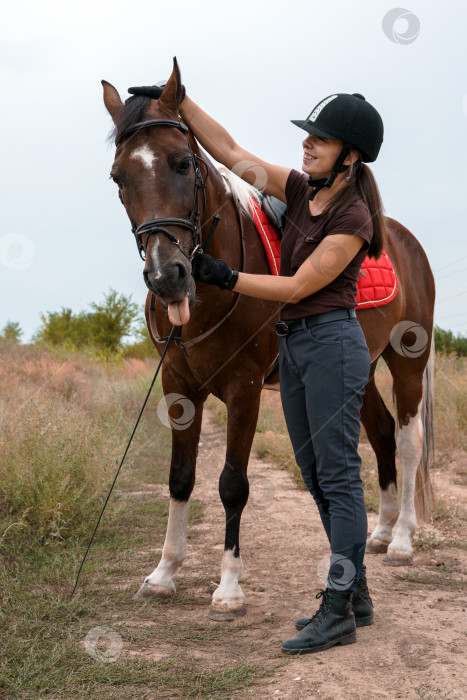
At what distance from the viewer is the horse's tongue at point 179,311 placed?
274 centimetres

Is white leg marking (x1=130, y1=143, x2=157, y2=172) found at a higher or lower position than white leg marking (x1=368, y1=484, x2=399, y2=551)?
higher

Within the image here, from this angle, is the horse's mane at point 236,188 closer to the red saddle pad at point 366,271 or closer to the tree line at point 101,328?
the red saddle pad at point 366,271

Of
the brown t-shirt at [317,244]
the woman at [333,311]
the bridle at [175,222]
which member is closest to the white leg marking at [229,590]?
the woman at [333,311]

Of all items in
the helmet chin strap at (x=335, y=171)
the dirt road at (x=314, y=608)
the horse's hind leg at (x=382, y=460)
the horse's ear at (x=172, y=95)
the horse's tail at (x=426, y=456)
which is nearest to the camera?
the dirt road at (x=314, y=608)

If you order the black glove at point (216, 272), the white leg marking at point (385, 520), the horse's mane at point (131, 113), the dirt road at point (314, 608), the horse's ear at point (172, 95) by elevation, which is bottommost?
the dirt road at point (314, 608)

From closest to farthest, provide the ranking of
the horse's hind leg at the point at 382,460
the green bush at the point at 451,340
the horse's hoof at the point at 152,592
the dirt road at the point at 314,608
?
the dirt road at the point at 314,608, the horse's hoof at the point at 152,592, the horse's hind leg at the point at 382,460, the green bush at the point at 451,340

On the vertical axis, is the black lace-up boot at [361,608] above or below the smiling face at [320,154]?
below

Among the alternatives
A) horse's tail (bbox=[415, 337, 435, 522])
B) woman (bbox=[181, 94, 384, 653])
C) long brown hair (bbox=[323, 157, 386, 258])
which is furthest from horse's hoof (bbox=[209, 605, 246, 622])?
horse's tail (bbox=[415, 337, 435, 522])

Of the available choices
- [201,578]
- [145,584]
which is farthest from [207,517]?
[145,584]

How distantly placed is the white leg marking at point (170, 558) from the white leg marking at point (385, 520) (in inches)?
66.4

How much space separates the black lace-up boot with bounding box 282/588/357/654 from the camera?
2.82 metres

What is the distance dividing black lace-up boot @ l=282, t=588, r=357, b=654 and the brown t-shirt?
1.30 meters

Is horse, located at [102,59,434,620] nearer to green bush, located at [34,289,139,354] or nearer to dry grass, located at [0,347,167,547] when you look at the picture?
dry grass, located at [0,347,167,547]

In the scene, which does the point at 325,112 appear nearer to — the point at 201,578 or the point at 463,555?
the point at 201,578
